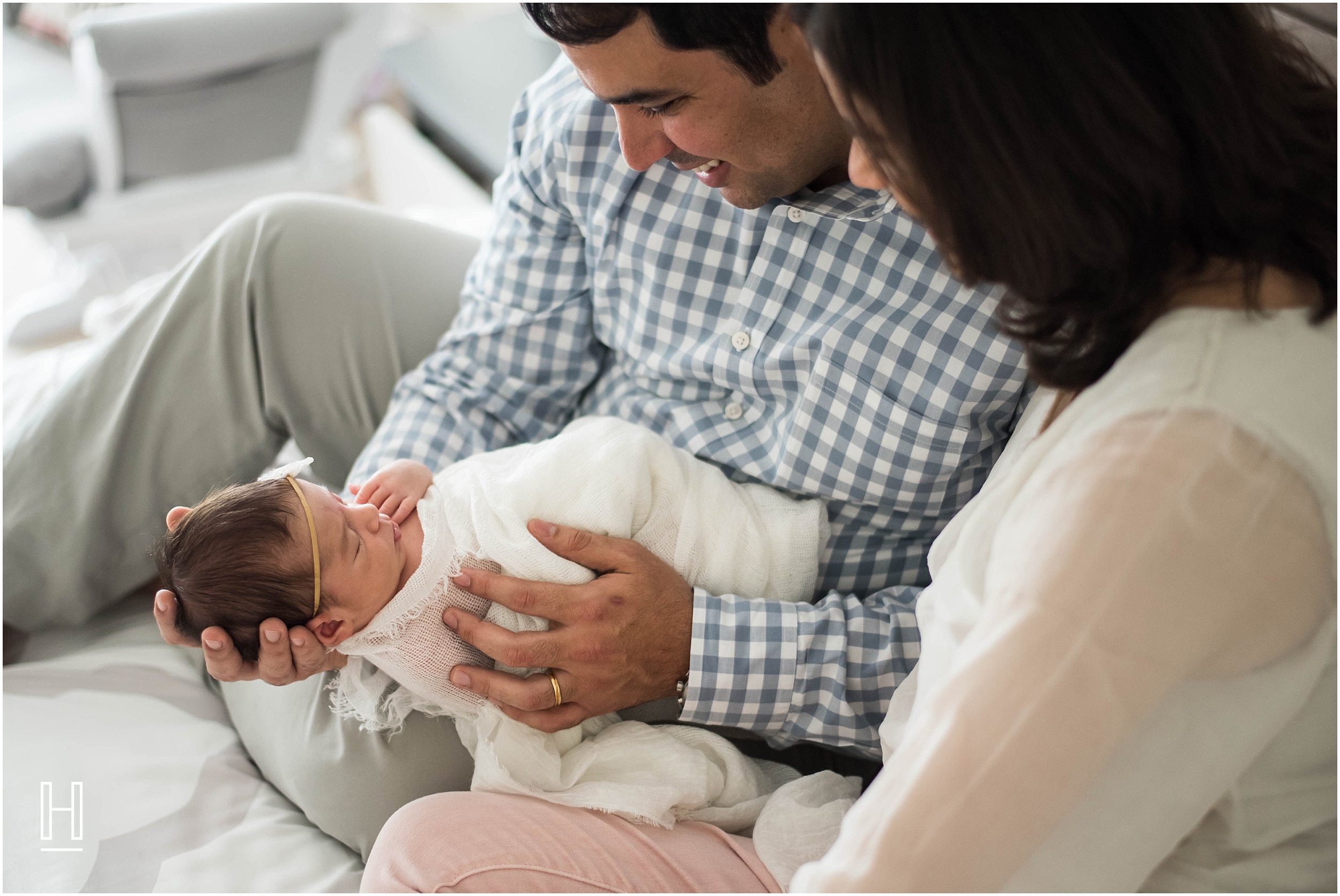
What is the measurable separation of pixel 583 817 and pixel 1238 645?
61 centimetres

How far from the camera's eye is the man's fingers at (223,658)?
1004 millimetres

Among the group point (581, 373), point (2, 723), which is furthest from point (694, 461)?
point (2, 723)

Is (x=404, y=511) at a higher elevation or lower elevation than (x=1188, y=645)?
lower

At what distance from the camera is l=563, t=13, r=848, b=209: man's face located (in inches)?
37.1

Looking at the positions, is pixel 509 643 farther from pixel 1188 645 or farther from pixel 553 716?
pixel 1188 645

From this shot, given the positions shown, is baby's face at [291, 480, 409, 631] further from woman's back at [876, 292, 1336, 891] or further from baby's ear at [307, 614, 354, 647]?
woman's back at [876, 292, 1336, 891]

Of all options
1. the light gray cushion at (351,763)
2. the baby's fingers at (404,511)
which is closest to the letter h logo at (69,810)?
the light gray cushion at (351,763)

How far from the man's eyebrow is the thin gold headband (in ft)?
1.66

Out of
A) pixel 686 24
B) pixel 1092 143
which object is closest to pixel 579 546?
pixel 686 24

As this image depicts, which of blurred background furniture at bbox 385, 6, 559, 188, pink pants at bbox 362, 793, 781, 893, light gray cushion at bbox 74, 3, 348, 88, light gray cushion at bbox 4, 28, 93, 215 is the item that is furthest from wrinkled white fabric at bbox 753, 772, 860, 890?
light gray cushion at bbox 4, 28, 93, 215

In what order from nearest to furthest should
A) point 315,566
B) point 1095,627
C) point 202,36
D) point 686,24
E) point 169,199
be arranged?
point 1095,627 < point 686,24 < point 315,566 < point 202,36 < point 169,199

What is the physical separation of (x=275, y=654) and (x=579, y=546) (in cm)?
32

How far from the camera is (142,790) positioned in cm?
A: 112

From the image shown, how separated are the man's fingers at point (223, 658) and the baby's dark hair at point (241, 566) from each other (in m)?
0.01
